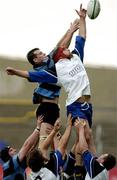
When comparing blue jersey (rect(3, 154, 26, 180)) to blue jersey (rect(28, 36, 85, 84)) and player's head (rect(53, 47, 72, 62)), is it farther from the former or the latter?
player's head (rect(53, 47, 72, 62))

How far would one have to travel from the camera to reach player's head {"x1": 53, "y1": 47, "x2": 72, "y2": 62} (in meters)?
9.24

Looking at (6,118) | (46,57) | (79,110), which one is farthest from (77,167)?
(6,118)

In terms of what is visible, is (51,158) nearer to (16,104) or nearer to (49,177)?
(49,177)

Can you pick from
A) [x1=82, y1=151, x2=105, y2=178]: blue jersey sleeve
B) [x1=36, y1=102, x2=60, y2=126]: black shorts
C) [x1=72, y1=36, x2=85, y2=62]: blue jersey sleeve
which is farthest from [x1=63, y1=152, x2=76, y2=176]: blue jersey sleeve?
[x1=72, y1=36, x2=85, y2=62]: blue jersey sleeve

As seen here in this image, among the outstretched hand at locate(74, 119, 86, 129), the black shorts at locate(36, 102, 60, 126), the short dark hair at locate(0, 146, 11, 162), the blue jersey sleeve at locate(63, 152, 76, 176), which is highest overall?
the black shorts at locate(36, 102, 60, 126)

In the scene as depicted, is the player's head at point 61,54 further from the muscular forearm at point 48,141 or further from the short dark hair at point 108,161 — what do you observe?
the short dark hair at point 108,161

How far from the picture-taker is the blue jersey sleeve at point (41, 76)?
30.3 ft

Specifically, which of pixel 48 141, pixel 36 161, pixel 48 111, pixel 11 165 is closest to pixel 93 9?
pixel 48 111

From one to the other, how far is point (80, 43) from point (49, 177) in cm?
211

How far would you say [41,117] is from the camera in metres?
9.73

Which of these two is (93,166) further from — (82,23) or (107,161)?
(82,23)

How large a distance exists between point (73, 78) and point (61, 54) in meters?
0.43

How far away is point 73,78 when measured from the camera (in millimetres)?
9070

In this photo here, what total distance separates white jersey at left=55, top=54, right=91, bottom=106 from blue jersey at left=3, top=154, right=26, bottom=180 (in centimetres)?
97
